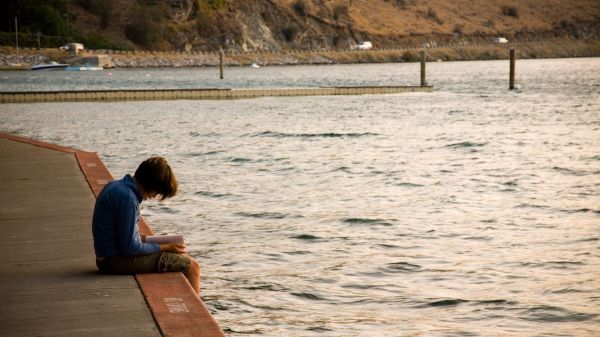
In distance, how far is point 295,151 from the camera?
104 feet

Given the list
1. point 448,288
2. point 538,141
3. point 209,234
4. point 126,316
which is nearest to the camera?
point 126,316

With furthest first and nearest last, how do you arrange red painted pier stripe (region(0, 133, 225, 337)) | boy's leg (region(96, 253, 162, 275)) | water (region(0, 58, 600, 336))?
1. water (region(0, 58, 600, 336))
2. boy's leg (region(96, 253, 162, 275))
3. red painted pier stripe (region(0, 133, 225, 337))

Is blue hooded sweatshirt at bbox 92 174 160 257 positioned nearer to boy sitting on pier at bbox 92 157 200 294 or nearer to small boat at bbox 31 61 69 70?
boy sitting on pier at bbox 92 157 200 294

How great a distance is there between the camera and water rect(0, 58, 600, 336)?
10766mm

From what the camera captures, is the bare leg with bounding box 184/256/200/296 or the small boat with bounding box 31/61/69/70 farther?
the small boat with bounding box 31/61/69/70

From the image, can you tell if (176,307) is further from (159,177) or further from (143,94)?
(143,94)

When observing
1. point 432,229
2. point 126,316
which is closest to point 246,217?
point 432,229

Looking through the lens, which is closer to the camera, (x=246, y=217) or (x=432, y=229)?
(x=432, y=229)

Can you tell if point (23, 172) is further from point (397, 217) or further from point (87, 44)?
point (87, 44)

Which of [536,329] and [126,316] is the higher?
[126,316]

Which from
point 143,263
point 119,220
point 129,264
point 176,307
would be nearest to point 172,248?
point 143,263

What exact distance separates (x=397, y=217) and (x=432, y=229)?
1420 mm

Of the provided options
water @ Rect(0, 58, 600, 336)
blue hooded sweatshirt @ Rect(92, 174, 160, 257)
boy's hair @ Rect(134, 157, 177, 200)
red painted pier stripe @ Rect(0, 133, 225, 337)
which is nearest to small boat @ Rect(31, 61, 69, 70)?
water @ Rect(0, 58, 600, 336)

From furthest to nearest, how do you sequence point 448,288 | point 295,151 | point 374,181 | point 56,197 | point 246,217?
point 295,151, point 374,181, point 246,217, point 56,197, point 448,288
